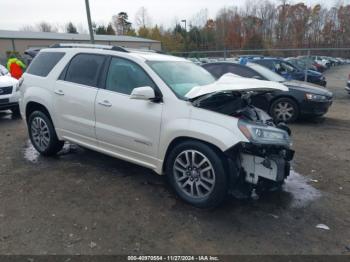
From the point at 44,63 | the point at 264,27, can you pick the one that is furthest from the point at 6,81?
the point at 264,27

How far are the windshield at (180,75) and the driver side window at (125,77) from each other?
0.58ft

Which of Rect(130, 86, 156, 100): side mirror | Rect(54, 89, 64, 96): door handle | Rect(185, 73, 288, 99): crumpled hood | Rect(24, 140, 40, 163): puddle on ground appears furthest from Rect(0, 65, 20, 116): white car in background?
Rect(185, 73, 288, 99): crumpled hood

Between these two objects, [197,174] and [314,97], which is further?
[314,97]

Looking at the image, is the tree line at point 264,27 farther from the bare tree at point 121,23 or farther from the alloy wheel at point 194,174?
the alloy wheel at point 194,174

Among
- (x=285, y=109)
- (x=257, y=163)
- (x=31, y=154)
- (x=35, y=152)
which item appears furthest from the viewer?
(x=285, y=109)

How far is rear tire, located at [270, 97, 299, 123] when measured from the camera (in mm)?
8086

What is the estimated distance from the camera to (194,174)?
3.79 metres

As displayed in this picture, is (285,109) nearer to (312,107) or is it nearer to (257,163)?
(312,107)

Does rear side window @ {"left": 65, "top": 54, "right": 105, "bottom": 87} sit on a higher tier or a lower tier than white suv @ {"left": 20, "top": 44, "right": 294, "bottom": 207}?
higher

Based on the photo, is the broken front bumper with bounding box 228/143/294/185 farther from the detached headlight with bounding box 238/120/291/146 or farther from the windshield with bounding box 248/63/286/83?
the windshield with bounding box 248/63/286/83

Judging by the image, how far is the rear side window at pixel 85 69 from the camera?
4.68 meters

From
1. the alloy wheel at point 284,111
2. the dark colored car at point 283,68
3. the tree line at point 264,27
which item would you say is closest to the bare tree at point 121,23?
the tree line at point 264,27

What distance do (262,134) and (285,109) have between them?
199 inches

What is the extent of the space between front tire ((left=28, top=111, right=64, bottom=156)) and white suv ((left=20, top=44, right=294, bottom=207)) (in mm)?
128
